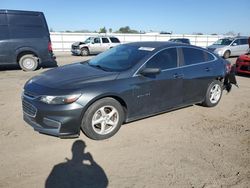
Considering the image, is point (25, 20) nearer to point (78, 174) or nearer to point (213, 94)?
point (213, 94)

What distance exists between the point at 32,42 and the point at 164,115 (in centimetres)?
803

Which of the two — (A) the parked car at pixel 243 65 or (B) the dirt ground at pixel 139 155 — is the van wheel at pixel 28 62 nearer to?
(B) the dirt ground at pixel 139 155

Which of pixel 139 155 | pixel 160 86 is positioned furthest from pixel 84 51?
pixel 139 155

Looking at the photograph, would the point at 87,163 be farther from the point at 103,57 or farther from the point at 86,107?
the point at 103,57

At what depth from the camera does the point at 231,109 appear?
6516 millimetres

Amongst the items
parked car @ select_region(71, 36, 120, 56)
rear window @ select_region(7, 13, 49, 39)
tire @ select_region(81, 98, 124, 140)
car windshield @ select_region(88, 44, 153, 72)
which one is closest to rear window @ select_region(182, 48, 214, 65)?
car windshield @ select_region(88, 44, 153, 72)

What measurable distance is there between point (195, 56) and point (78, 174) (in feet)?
12.7

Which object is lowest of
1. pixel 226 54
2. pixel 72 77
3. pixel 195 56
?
pixel 226 54

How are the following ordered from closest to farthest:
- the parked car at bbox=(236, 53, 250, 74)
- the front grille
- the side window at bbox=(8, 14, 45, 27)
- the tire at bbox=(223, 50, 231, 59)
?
the front grille < the parked car at bbox=(236, 53, 250, 74) < the side window at bbox=(8, 14, 45, 27) < the tire at bbox=(223, 50, 231, 59)

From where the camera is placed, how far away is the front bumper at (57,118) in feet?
13.3

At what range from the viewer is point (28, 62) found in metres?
11.7

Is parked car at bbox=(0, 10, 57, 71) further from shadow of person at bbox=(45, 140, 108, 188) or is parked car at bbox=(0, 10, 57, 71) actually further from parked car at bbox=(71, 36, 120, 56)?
parked car at bbox=(71, 36, 120, 56)

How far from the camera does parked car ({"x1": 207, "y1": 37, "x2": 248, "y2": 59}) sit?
64.1 feet

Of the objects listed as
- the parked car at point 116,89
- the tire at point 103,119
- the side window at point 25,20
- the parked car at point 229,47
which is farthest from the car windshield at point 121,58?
the parked car at point 229,47
